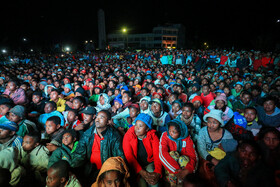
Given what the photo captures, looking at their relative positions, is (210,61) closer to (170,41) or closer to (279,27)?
(279,27)

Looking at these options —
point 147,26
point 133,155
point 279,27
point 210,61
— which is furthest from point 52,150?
point 147,26

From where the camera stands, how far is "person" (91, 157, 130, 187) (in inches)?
71.4

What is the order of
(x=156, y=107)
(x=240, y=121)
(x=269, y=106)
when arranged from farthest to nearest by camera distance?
(x=156, y=107) → (x=269, y=106) → (x=240, y=121)

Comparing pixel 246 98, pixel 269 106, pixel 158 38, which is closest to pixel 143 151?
pixel 269 106

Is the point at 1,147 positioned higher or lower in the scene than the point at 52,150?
higher

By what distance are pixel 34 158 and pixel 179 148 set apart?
263cm

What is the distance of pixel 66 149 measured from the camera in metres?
2.58

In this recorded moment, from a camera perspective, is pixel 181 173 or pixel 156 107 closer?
pixel 181 173

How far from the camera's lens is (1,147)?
2.48 meters

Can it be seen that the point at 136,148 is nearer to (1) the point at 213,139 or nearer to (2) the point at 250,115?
(1) the point at 213,139

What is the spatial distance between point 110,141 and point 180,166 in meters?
1.33

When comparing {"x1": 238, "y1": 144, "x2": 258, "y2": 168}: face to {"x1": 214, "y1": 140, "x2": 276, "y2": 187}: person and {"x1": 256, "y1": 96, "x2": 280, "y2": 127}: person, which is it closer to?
{"x1": 214, "y1": 140, "x2": 276, "y2": 187}: person

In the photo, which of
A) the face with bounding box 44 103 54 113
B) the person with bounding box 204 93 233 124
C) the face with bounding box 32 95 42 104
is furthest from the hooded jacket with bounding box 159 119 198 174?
the face with bounding box 32 95 42 104

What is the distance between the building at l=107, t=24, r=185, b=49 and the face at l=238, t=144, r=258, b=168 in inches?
2301
